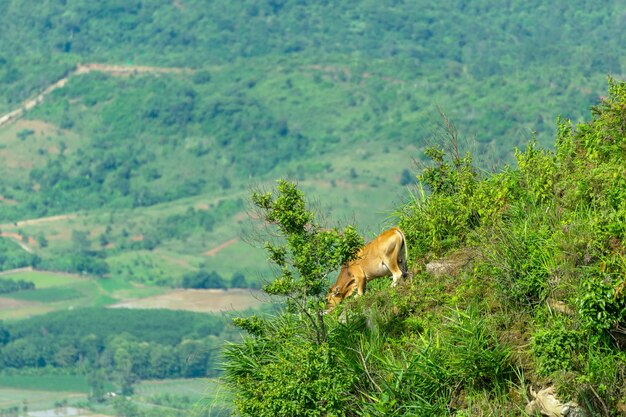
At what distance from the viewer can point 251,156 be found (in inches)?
6978

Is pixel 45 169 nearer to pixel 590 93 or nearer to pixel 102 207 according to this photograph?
pixel 102 207

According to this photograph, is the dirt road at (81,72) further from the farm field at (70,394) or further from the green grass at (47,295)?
the farm field at (70,394)

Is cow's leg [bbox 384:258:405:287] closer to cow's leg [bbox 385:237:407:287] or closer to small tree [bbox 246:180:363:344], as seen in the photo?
cow's leg [bbox 385:237:407:287]

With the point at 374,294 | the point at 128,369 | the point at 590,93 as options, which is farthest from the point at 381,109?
the point at 374,294

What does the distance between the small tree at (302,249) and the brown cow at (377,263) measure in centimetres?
68

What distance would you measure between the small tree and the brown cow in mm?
680

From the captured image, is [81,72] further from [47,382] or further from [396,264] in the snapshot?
[396,264]

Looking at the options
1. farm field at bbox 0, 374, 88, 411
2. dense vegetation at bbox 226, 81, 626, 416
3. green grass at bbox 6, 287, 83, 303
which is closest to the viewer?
dense vegetation at bbox 226, 81, 626, 416

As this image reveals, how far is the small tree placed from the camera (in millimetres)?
16906

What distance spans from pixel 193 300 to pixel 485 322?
4890 inches

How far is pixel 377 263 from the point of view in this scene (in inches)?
711

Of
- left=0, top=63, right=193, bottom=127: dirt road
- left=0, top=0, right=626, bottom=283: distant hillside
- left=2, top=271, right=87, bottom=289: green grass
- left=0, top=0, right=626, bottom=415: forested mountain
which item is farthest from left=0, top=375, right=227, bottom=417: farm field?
left=0, top=63, right=193, bottom=127: dirt road

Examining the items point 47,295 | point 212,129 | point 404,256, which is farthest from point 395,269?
point 212,129

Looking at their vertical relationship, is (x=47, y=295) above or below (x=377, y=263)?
below
